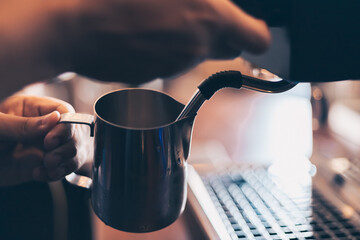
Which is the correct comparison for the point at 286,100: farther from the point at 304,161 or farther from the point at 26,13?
the point at 26,13

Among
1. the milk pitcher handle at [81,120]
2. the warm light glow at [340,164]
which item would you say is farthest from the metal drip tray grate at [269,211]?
the milk pitcher handle at [81,120]

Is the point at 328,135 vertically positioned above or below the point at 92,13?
below

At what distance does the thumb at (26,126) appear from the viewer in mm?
524

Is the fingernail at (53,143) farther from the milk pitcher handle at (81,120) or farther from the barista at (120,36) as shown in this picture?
the barista at (120,36)

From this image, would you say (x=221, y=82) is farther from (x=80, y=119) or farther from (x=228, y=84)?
(x=80, y=119)

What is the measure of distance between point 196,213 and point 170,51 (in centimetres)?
33

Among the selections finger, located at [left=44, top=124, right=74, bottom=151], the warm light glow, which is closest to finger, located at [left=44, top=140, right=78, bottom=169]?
finger, located at [left=44, top=124, right=74, bottom=151]

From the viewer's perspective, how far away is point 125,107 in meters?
0.55

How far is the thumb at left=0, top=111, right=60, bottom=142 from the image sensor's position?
0.52 meters

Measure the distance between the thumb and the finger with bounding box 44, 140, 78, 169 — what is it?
34 millimetres

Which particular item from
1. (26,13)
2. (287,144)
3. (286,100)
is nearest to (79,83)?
(286,100)

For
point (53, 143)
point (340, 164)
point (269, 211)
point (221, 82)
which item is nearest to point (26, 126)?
point (53, 143)

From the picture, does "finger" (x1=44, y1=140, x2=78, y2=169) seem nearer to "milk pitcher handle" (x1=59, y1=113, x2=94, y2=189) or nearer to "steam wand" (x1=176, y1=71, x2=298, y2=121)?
"milk pitcher handle" (x1=59, y1=113, x2=94, y2=189)

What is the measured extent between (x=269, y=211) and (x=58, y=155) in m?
0.31
